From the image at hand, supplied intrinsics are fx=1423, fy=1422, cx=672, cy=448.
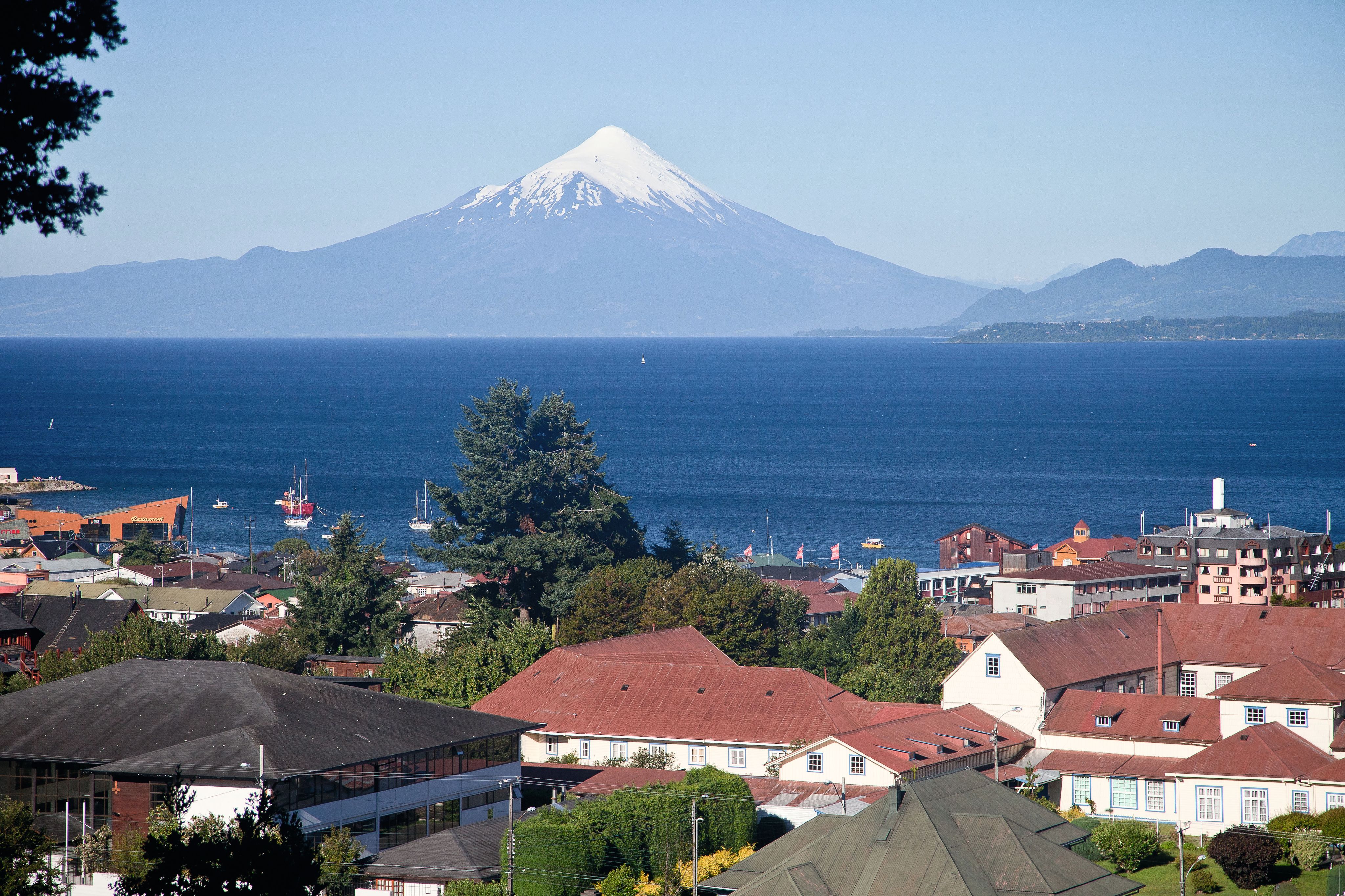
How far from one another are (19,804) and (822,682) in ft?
70.6

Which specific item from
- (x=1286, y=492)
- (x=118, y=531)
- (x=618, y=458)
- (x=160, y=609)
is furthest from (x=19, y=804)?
(x=618, y=458)

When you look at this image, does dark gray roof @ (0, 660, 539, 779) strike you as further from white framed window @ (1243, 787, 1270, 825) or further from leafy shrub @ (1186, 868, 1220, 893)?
white framed window @ (1243, 787, 1270, 825)

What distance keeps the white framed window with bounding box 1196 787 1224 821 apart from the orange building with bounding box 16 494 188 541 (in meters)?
81.0

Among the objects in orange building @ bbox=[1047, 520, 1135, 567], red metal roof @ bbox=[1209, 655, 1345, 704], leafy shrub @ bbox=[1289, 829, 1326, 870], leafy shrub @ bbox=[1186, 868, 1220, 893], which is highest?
red metal roof @ bbox=[1209, 655, 1345, 704]

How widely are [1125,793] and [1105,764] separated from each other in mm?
1095

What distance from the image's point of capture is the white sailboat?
110 meters

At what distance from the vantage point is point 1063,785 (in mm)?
36562

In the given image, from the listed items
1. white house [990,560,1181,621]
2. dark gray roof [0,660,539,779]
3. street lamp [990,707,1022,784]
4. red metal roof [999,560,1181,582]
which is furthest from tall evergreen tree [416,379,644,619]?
dark gray roof [0,660,539,779]

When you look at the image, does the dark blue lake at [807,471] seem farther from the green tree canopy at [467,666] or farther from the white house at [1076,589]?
the green tree canopy at [467,666]

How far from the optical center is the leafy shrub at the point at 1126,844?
2994 centimetres

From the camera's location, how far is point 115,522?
10250cm

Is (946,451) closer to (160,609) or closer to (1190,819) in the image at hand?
(160,609)

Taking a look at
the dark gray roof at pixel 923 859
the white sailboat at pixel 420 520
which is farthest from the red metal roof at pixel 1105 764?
the white sailboat at pixel 420 520

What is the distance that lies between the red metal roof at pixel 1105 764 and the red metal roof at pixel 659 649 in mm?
10170
